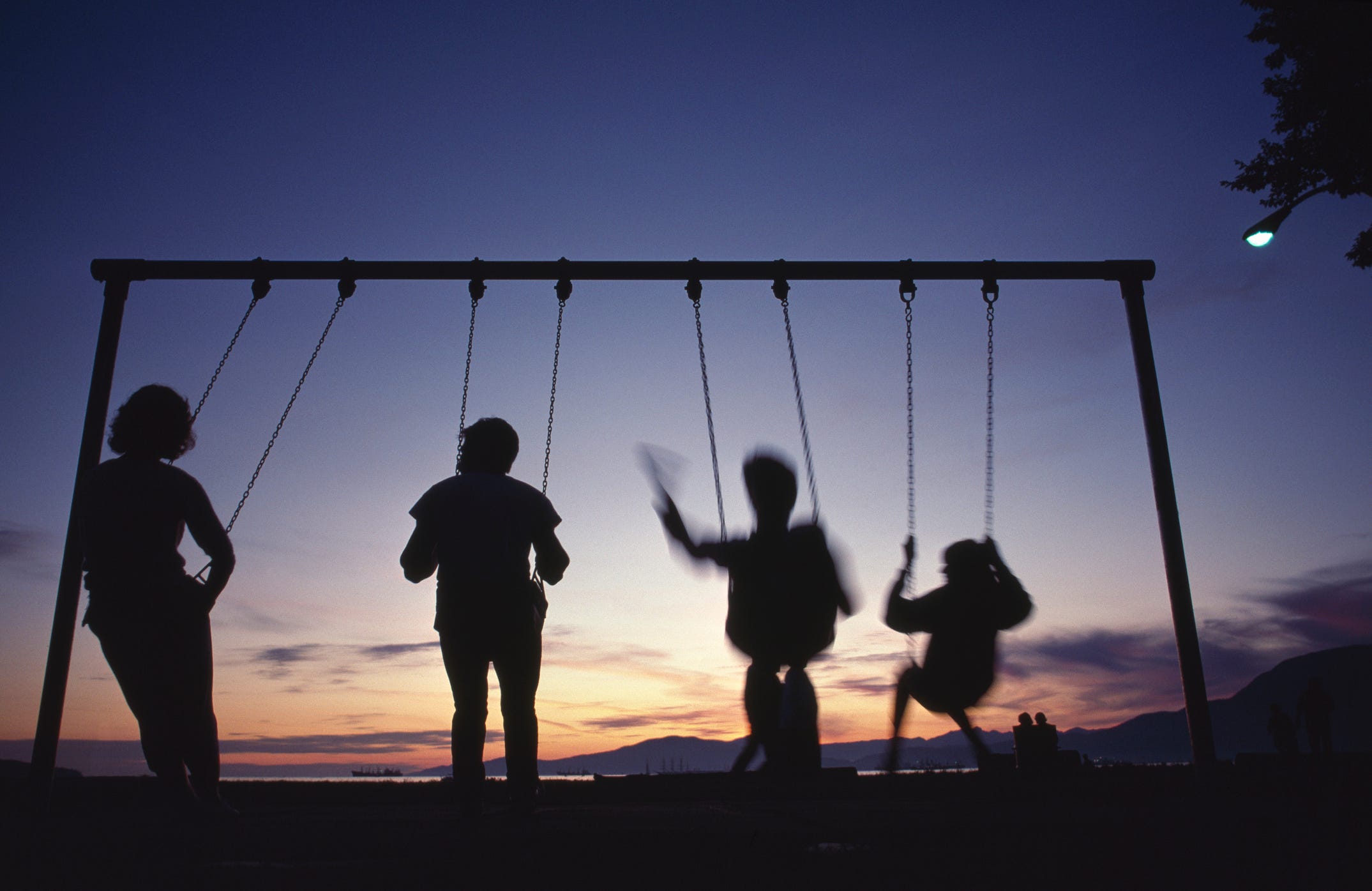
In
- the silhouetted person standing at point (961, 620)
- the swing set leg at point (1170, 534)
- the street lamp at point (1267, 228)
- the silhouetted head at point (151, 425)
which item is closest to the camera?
the silhouetted head at point (151, 425)

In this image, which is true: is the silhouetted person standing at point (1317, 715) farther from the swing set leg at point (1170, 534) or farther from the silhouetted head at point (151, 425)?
the silhouetted head at point (151, 425)

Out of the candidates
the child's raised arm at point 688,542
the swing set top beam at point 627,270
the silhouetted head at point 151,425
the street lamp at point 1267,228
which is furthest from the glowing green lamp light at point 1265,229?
the silhouetted head at point 151,425

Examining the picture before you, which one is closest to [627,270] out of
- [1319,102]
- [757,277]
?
[757,277]

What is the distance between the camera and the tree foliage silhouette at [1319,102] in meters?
12.4

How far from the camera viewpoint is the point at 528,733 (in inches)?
148

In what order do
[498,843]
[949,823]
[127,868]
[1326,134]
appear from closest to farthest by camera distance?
1. [127,868]
2. [498,843]
3. [949,823]
4. [1326,134]

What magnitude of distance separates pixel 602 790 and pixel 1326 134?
567 inches

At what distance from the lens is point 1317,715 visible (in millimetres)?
12938

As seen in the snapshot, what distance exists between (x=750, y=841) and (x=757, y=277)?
451cm

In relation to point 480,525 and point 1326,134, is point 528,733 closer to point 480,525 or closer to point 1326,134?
point 480,525

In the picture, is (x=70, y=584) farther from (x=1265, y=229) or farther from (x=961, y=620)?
(x=1265, y=229)

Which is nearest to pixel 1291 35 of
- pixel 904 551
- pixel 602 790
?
pixel 904 551

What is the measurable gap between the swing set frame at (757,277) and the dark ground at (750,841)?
57.2 inches

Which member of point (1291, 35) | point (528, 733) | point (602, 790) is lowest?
point (602, 790)
